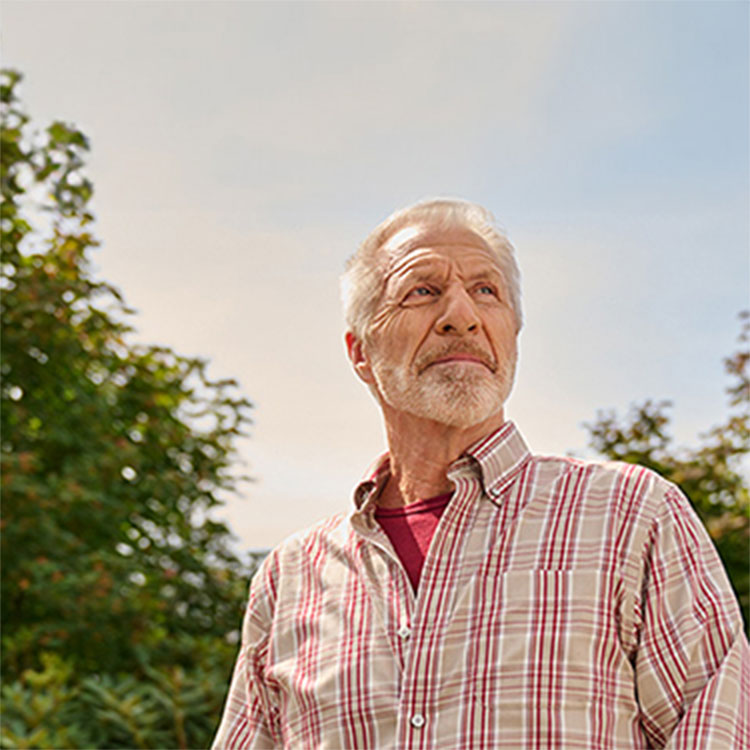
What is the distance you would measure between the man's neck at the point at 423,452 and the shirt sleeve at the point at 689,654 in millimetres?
370

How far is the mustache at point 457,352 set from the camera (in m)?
1.76

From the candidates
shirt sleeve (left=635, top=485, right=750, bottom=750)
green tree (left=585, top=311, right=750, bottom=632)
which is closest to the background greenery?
green tree (left=585, top=311, right=750, bottom=632)

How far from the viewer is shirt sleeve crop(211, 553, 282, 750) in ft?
6.06

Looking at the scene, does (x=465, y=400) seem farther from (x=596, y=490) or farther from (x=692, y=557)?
(x=692, y=557)

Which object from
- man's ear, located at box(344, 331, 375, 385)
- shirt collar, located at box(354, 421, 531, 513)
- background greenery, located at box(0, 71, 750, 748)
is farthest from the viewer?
background greenery, located at box(0, 71, 750, 748)

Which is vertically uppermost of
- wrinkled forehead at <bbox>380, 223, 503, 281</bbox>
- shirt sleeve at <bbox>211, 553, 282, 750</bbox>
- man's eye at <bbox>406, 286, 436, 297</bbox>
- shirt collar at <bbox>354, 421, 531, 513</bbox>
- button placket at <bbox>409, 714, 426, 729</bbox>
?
wrinkled forehead at <bbox>380, 223, 503, 281</bbox>

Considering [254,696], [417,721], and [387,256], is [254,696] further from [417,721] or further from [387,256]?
[387,256]

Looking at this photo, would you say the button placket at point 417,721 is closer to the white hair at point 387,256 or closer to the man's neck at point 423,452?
the man's neck at point 423,452

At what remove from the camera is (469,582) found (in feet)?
5.31

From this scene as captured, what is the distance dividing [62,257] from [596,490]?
12.3ft

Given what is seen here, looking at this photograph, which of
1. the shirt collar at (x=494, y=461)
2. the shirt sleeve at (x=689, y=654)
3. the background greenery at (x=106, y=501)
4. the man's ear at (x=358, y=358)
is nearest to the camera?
the shirt sleeve at (x=689, y=654)

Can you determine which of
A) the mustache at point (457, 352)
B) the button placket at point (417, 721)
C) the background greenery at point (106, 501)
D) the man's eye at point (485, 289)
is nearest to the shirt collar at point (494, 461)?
the mustache at point (457, 352)

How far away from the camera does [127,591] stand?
4371 millimetres

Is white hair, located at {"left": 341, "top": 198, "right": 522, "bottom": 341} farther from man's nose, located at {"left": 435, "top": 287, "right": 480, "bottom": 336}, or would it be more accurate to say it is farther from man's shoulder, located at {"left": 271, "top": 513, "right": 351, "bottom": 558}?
man's shoulder, located at {"left": 271, "top": 513, "right": 351, "bottom": 558}
